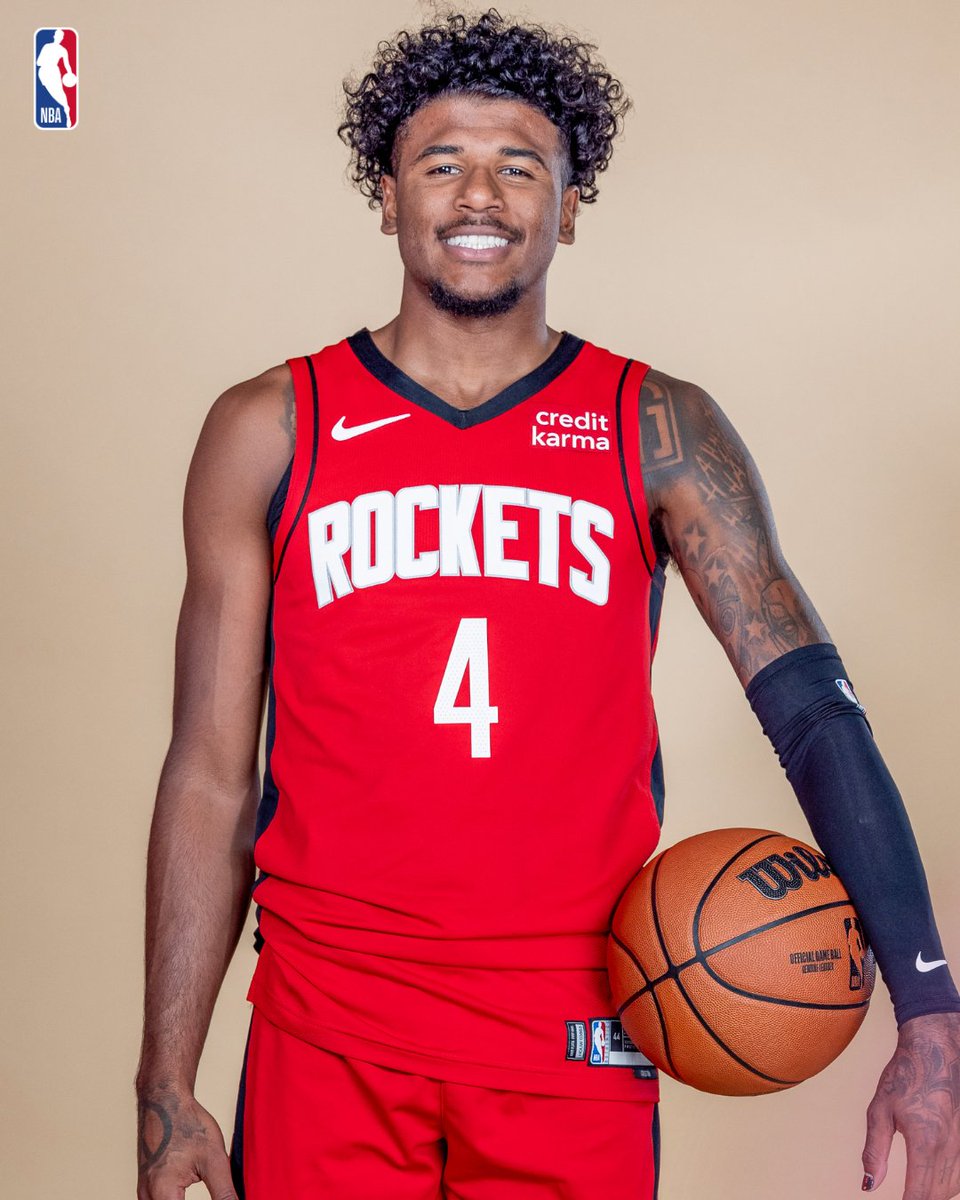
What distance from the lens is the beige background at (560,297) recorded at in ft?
11.3

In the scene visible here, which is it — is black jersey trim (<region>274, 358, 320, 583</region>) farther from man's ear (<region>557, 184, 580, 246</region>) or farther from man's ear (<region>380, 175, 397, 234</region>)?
man's ear (<region>557, 184, 580, 246</region>)

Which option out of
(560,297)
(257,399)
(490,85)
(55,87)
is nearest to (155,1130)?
(257,399)

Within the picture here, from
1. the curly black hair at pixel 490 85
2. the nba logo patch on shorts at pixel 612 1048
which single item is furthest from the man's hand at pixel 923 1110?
the curly black hair at pixel 490 85

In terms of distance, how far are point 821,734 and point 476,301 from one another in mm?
814

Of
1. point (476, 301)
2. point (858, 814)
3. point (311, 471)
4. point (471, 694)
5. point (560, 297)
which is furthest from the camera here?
point (560, 297)

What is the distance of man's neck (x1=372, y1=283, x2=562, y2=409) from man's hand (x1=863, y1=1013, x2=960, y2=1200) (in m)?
1.08

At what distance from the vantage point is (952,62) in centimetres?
345

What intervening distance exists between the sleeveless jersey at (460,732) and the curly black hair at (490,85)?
0.52m

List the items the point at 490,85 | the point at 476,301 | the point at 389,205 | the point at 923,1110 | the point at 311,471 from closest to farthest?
the point at 923,1110
the point at 311,471
the point at 476,301
the point at 490,85
the point at 389,205

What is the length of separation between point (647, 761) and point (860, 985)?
0.43m

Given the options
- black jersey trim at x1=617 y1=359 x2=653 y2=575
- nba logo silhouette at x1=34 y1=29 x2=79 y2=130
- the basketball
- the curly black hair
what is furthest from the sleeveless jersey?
nba logo silhouette at x1=34 y1=29 x2=79 y2=130

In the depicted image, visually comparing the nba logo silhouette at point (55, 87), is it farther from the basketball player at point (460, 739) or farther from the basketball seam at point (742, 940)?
the basketball seam at point (742, 940)

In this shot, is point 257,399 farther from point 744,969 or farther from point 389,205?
point 744,969

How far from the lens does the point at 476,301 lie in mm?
2287
